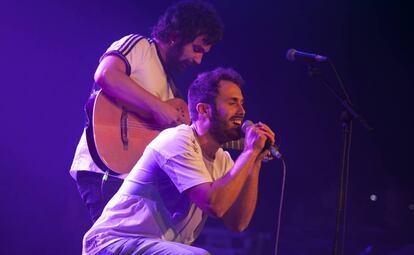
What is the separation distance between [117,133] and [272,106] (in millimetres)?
3730

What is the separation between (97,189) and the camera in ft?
9.67

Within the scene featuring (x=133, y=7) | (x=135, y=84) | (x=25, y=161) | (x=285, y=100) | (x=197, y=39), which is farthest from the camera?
(x=285, y=100)

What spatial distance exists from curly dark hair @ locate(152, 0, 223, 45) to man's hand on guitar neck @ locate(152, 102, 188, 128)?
0.51m

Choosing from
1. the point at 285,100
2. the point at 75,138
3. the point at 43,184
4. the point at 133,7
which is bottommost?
the point at 43,184

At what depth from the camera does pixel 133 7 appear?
18.1 ft

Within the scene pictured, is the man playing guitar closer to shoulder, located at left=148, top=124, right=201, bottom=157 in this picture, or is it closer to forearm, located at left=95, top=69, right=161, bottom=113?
forearm, located at left=95, top=69, right=161, bottom=113

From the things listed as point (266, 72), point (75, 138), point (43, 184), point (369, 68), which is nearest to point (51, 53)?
point (75, 138)

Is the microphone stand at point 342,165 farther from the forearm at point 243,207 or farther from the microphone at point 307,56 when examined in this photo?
the forearm at point 243,207

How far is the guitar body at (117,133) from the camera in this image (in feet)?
9.52

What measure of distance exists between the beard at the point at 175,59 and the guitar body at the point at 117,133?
26cm

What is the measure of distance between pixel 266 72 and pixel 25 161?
305 cm

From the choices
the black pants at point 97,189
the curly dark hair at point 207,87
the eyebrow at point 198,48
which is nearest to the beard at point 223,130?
the curly dark hair at point 207,87

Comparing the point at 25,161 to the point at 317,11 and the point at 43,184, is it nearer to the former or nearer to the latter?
the point at 43,184

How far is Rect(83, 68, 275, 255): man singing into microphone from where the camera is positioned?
238cm
